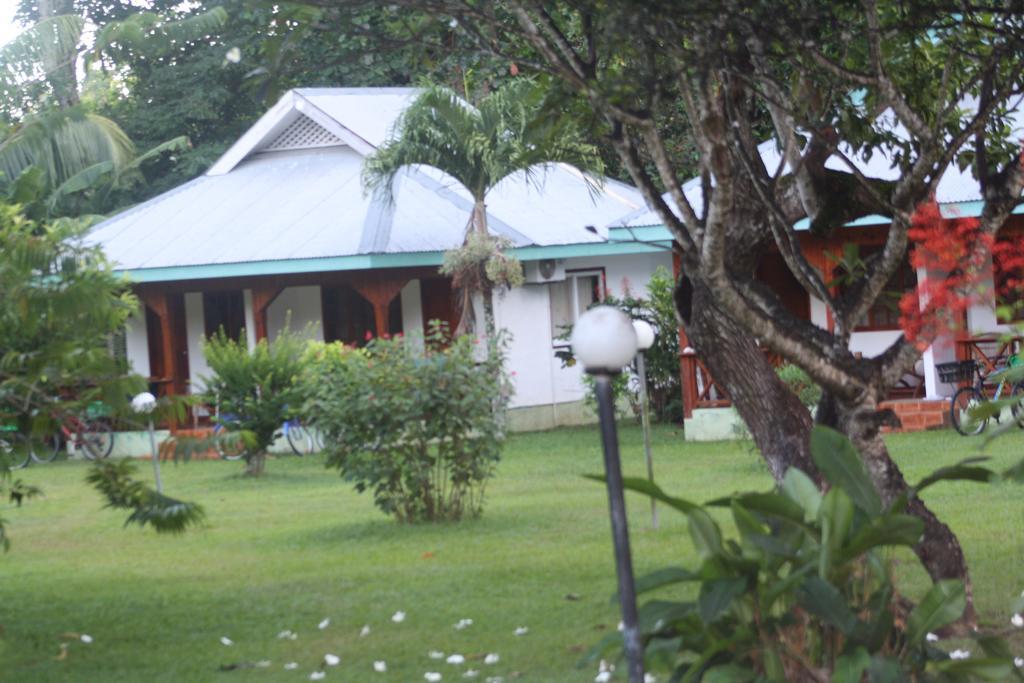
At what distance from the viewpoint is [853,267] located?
6535 mm

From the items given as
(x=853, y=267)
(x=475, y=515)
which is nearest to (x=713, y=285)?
(x=853, y=267)

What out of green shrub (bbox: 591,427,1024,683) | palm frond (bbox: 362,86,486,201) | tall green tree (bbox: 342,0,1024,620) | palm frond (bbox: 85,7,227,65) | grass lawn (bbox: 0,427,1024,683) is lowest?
grass lawn (bbox: 0,427,1024,683)

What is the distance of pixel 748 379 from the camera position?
7320 millimetres

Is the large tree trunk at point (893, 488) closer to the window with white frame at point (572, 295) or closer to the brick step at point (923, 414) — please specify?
the brick step at point (923, 414)

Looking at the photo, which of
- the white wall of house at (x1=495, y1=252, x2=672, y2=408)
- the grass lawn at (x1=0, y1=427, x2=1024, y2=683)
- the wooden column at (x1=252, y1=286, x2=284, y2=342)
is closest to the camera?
the grass lawn at (x1=0, y1=427, x2=1024, y2=683)

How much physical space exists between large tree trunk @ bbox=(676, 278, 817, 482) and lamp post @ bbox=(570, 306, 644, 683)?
109 inches

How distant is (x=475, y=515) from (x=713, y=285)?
6190 mm

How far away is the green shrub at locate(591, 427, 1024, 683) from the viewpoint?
190 inches

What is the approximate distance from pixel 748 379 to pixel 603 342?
118 inches

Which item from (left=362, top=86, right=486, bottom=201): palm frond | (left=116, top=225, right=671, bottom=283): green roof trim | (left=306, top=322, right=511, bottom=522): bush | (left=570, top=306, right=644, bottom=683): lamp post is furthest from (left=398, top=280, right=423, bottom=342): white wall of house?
(left=570, top=306, right=644, bottom=683): lamp post

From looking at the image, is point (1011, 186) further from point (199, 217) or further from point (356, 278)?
A: point (199, 217)

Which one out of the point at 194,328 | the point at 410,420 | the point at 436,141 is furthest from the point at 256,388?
the point at 194,328

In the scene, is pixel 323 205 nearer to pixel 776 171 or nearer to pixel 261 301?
pixel 261 301

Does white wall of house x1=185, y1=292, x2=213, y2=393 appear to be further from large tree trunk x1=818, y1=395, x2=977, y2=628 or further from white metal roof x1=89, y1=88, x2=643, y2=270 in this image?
large tree trunk x1=818, y1=395, x2=977, y2=628
